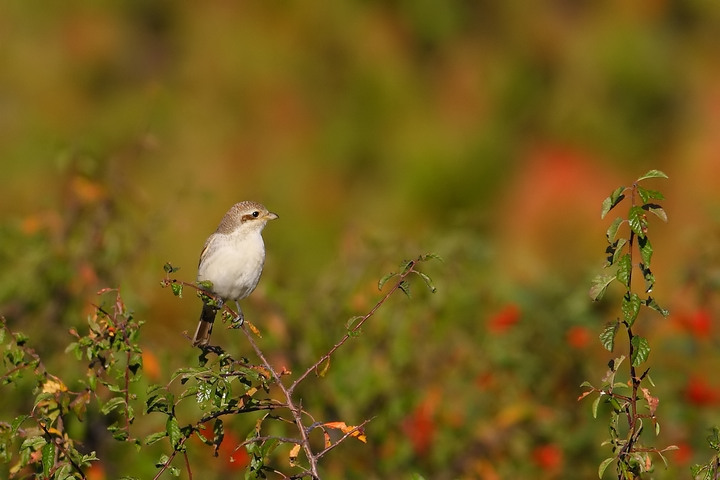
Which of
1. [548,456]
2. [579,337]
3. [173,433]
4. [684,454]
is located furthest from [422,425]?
[173,433]

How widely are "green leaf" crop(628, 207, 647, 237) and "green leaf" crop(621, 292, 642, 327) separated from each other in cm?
13

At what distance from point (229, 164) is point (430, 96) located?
6.76 feet

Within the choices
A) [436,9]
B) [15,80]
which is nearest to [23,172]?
[15,80]

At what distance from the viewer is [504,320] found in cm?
446

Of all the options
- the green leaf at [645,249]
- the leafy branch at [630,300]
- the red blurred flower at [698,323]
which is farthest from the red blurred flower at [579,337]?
the green leaf at [645,249]

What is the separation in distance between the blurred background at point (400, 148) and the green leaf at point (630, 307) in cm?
241

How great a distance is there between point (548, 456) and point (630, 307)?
2442 millimetres

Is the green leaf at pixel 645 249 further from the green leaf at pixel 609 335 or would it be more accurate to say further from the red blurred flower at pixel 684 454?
the red blurred flower at pixel 684 454

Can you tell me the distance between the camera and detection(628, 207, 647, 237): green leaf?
1.99 metres

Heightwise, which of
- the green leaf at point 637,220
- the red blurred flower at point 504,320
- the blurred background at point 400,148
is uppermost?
the blurred background at point 400,148

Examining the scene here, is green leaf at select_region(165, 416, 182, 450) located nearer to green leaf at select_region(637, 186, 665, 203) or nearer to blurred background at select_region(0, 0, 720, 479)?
green leaf at select_region(637, 186, 665, 203)

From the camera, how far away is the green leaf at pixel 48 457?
220cm

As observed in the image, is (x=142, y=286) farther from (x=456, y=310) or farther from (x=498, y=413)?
(x=498, y=413)

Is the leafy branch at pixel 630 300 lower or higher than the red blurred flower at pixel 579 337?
lower
